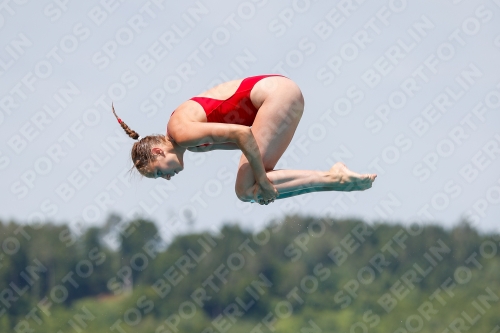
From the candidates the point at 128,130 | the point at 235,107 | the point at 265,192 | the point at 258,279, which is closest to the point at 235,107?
the point at 235,107

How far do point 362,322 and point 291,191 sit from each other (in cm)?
5016

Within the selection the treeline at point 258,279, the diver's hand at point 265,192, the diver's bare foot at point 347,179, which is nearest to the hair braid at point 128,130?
the diver's hand at point 265,192

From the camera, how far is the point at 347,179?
11.4 m

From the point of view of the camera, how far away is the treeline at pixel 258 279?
2366 inches

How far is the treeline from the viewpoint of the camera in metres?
60.1

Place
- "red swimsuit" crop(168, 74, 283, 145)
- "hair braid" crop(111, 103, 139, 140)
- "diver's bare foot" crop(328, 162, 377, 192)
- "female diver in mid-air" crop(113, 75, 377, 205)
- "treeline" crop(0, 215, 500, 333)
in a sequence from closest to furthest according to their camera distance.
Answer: "female diver in mid-air" crop(113, 75, 377, 205), "red swimsuit" crop(168, 74, 283, 145), "diver's bare foot" crop(328, 162, 377, 192), "hair braid" crop(111, 103, 139, 140), "treeline" crop(0, 215, 500, 333)


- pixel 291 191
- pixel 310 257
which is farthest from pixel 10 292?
pixel 291 191

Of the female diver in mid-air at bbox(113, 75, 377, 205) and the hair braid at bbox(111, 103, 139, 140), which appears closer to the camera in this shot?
the female diver in mid-air at bbox(113, 75, 377, 205)

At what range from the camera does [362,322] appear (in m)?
60.3

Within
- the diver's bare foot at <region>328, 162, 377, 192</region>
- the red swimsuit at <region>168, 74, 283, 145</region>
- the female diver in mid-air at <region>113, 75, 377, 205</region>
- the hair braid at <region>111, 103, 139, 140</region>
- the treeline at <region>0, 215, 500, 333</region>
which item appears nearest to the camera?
the female diver in mid-air at <region>113, 75, 377, 205</region>

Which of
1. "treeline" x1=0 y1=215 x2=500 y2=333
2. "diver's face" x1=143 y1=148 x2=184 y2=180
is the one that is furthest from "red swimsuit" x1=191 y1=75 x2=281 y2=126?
"treeline" x1=0 y1=215 x2=500 y2=333

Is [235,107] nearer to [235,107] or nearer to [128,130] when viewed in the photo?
[235,107]

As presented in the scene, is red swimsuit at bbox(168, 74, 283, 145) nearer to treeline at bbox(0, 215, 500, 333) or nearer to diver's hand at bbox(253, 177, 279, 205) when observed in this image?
diver's hand at bbox(253, 177, 279, 205)

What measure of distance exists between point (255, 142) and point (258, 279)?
5644 cm
